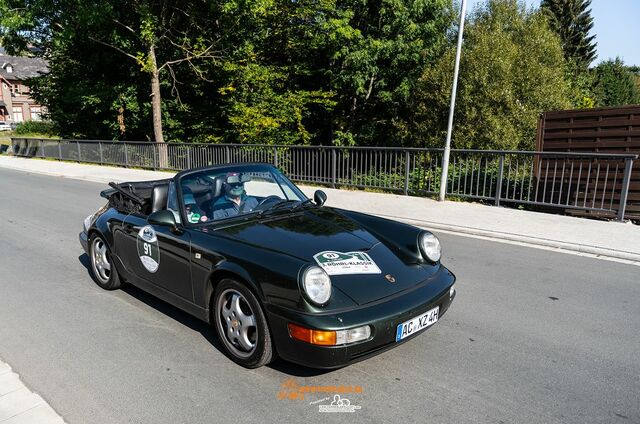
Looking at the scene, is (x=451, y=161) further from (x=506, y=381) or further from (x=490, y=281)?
(x=506, y=381)

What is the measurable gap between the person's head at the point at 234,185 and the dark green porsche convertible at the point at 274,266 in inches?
0.4

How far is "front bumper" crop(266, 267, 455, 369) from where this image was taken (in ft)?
9.59

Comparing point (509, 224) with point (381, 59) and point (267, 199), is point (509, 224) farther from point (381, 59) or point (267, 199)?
point (381, 59)

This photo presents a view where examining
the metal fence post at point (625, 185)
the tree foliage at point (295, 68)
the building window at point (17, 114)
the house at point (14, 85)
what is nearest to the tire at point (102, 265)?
the metal fence post at point (625, 185)

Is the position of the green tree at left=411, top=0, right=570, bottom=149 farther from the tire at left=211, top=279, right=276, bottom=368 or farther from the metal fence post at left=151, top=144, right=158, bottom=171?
the tire at left=211, top=279, right=276, bottom=368

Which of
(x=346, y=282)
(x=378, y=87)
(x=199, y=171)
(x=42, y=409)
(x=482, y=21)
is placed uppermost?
(x=482, y=21)

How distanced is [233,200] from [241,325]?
1.31m

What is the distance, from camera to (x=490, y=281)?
18.0 ft

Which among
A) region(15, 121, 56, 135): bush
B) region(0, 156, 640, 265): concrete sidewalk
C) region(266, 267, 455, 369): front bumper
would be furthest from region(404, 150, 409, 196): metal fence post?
region(15, 121, 56, 135): bush

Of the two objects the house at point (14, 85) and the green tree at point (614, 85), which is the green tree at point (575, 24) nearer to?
the green tree at point (614, 85)

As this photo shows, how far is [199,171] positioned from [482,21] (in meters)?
27.4

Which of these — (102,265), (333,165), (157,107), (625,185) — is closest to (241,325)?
(102,265)

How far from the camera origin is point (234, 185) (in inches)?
174

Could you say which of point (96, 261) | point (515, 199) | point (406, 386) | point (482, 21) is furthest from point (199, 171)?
point (482, 21)
